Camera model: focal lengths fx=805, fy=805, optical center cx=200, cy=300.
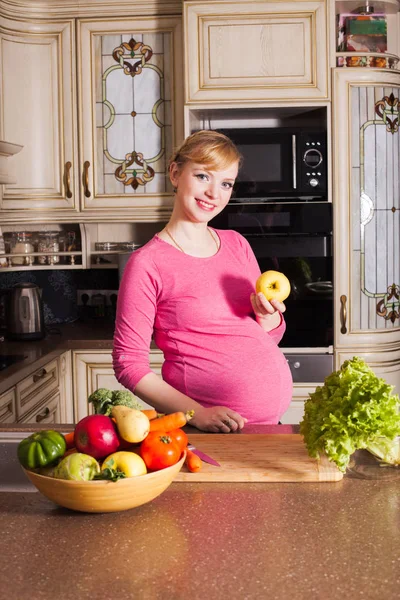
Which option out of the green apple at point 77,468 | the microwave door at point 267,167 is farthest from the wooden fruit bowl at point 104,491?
the microwave door at point 267,167

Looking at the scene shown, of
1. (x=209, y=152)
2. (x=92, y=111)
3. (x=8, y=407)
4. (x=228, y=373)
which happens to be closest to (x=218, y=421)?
(x=228, y=373)

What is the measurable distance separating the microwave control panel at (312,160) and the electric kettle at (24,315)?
1.32 metres

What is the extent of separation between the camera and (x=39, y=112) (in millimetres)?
3738

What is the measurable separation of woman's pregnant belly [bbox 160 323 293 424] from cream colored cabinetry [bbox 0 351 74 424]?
1117mm

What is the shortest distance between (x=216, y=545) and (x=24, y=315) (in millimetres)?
2623

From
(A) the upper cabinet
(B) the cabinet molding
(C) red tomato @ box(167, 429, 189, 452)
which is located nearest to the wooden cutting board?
(C) red tomato @ box(167, 429, 189, 452)

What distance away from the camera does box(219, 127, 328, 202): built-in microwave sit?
11.5ft

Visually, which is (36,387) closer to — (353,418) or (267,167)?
(267,167)

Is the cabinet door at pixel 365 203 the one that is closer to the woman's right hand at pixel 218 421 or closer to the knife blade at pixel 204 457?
the woman's right hand at pixel 218 421

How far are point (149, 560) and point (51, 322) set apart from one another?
10.5 ft

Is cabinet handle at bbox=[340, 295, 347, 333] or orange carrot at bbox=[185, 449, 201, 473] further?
cabinet handle at bbox=[340, 295, 347, 333]

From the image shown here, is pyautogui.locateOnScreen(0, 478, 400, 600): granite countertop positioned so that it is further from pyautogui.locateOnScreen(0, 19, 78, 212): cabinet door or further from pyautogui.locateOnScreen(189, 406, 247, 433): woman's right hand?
pyautogui.locateOnScreen(0, 19, 78, 212): cabinet door

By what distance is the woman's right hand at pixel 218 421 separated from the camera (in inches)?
69.6

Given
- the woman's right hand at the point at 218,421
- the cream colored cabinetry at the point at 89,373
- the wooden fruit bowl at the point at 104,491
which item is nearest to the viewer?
the wooden fruit bowl at the point at 104,491
